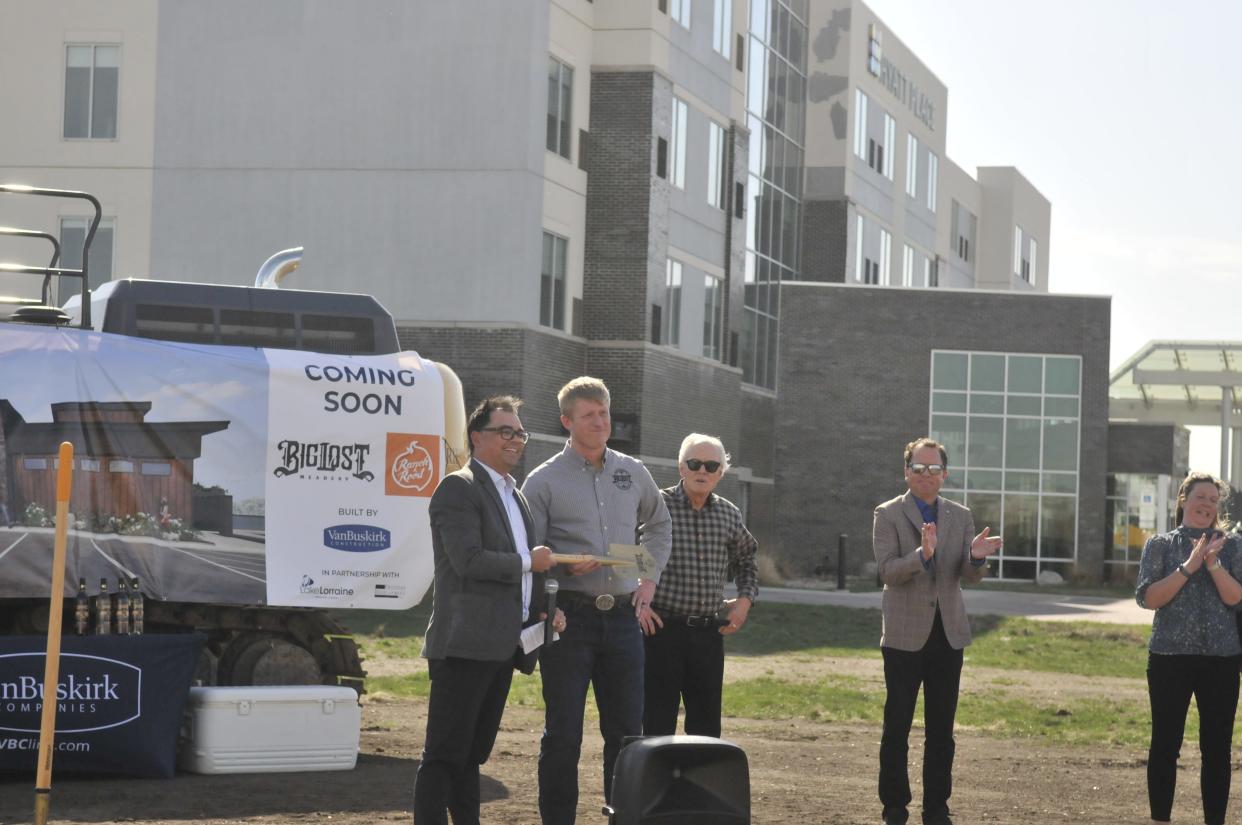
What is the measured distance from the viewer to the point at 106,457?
12.4 m

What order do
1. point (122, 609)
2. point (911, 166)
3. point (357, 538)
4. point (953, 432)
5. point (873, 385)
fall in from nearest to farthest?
point (122, 609) < point (357, 538) < point (873, 385) < point (953, 432) < point (911, 166)

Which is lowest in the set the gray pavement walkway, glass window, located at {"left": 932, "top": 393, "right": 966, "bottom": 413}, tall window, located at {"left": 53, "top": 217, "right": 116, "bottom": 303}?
the gray pavement walkway

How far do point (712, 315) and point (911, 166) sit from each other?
2149cm

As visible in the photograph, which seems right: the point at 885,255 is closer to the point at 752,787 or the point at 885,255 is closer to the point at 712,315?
the point at 712,315

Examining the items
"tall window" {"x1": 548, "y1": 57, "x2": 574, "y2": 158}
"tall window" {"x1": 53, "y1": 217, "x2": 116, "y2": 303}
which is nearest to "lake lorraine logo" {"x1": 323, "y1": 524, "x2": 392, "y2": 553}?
"tall window" {"x1": 548, "y1": 57, "x2": 574, "y2": 158}

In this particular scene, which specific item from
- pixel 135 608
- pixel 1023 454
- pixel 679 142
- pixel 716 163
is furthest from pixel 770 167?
pixel 135 608

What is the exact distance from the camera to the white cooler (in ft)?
40.4

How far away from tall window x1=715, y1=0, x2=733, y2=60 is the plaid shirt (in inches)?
1301

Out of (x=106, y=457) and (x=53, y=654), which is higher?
(x=106, y=457)

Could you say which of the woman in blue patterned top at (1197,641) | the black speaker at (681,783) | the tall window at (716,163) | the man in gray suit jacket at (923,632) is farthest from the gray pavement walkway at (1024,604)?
the black speaker at (681,783)

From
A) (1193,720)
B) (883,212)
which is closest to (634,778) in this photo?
(1193,720)

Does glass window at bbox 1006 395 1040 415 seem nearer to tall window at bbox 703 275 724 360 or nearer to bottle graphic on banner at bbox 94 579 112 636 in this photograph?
tall window at bbox 703 275 724 360

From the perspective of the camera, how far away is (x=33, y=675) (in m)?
11.7

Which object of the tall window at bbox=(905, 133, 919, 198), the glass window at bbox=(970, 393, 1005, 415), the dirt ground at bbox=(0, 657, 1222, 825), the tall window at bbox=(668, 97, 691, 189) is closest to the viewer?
the dirt ground at bbox=(0, 657, 1222, 825)
